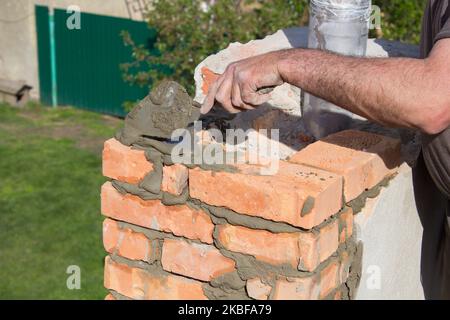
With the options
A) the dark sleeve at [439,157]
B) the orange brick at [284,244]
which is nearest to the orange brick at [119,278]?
the orange brick at [284,244]

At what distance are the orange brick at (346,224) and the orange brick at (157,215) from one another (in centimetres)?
40

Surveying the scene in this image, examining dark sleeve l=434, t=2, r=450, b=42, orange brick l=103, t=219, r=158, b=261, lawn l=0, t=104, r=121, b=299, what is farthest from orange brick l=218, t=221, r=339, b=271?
lawn l=0, t=104, r=121, b=299

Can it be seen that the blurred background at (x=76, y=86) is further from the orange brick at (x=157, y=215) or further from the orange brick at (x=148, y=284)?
the orange brick at (x=157, y=215)

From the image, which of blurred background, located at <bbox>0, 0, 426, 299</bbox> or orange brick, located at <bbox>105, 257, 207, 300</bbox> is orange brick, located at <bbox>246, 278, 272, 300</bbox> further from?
blurred background, located at <bbox>0, 0, 426, 299</bbox>

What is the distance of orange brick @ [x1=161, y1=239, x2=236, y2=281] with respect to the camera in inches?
86.2

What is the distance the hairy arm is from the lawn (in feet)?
11.6

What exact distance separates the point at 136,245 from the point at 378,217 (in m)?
0.81

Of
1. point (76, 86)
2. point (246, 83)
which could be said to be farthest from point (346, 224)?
point (76, 86)

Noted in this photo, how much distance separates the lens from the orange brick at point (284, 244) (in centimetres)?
204

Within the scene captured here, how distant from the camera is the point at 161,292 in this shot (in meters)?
2.34

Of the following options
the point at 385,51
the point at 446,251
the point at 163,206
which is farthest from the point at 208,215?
the point at 385,51

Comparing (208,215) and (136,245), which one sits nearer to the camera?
(208,215)

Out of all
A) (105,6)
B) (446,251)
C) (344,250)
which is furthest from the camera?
(105,6)
